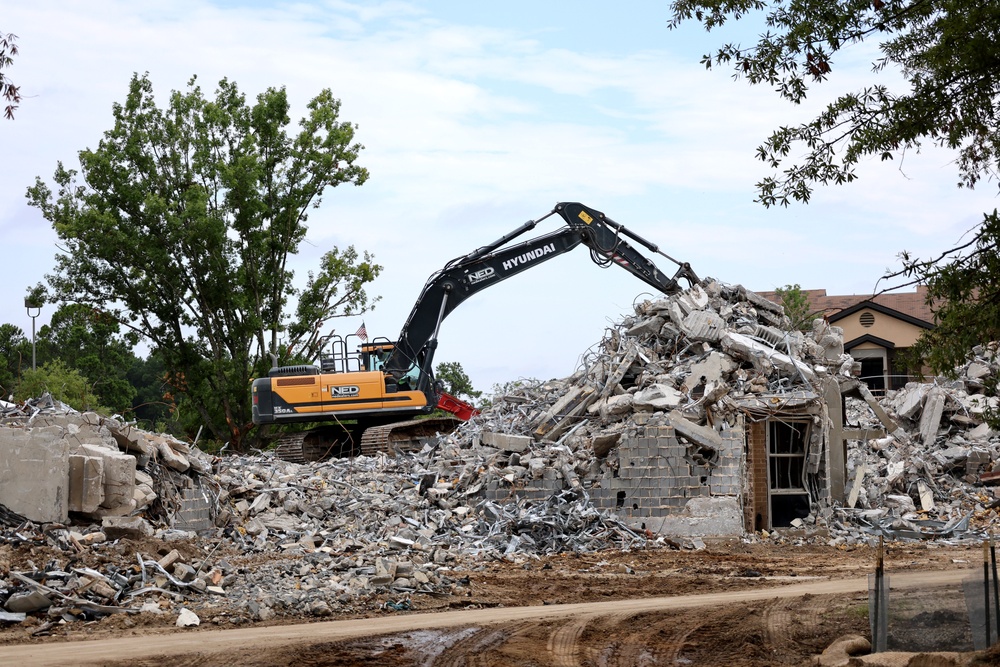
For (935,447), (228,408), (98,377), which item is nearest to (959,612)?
(935,447)

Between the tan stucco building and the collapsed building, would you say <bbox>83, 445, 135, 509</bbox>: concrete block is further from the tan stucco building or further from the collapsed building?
the tan stucco building

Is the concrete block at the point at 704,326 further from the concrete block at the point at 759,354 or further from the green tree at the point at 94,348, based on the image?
the green tree at the point at 94,348

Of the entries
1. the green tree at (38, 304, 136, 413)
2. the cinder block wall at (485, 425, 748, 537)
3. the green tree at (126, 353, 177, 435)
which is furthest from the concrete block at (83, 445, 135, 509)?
the green tree at (126, 353, 177, 435)

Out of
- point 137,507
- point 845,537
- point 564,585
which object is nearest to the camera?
point 564,585

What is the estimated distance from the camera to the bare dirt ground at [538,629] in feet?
35.2

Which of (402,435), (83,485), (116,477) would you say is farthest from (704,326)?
(83,485)

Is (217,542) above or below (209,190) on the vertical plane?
A: below

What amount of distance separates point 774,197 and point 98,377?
4513cm

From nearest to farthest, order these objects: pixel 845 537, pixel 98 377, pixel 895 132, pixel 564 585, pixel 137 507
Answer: pixel 895 132 → pixel 564 585 → pixel 137 507 → pixel 845 537 → pixel 98 377

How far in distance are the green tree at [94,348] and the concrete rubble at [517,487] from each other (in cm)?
1705

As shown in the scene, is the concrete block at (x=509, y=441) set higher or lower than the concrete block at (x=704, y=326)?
lower

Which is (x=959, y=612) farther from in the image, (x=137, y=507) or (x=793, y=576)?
(x=137, y=507)

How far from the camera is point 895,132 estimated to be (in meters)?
9.87

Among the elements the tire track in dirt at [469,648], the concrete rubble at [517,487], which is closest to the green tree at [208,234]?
the concrete rubble at [517,487]
